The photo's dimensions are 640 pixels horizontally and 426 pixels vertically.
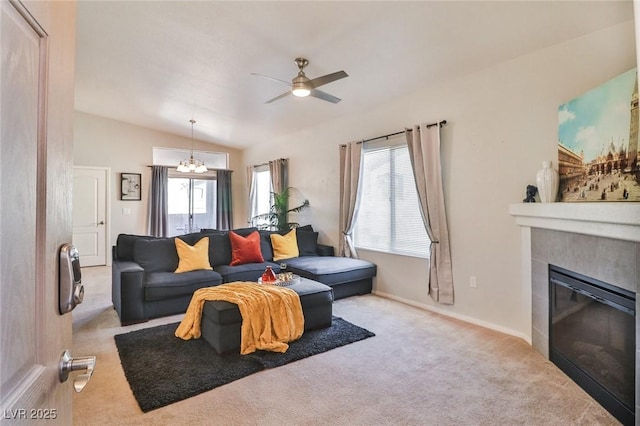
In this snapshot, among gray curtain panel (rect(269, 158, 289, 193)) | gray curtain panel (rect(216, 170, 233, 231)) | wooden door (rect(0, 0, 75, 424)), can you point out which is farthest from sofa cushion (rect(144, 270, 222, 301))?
gray curtain panel (rect(216, 170, 233, 231))

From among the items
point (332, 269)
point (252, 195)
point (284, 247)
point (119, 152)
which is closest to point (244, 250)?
point (284, 247)

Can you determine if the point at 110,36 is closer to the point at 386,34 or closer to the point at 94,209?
the point at 386,34

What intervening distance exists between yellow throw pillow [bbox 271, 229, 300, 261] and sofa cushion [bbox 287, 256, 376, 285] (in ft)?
0.65

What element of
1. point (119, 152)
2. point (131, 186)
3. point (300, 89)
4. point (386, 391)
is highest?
point (119, 152)

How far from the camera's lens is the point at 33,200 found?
57 cm

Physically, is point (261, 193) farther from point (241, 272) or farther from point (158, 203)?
point (241, 272)

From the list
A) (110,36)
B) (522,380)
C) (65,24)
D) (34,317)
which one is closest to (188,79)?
(110,36)

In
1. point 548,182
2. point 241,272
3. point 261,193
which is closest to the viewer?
point 548,182

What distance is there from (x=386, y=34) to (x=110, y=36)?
291 centimetres

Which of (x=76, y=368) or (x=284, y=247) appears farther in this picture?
(x=284, y=247)

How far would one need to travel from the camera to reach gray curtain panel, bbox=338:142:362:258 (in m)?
4.88

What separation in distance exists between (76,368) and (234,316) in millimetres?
2139

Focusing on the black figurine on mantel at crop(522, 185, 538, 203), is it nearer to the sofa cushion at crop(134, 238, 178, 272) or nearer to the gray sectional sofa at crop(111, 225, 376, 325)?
the gray sectional sofa at crop(111, 225, 376, 325)

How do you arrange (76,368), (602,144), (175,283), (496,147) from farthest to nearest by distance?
(175,283) < (496,147) < (602,144) < (76,368)
